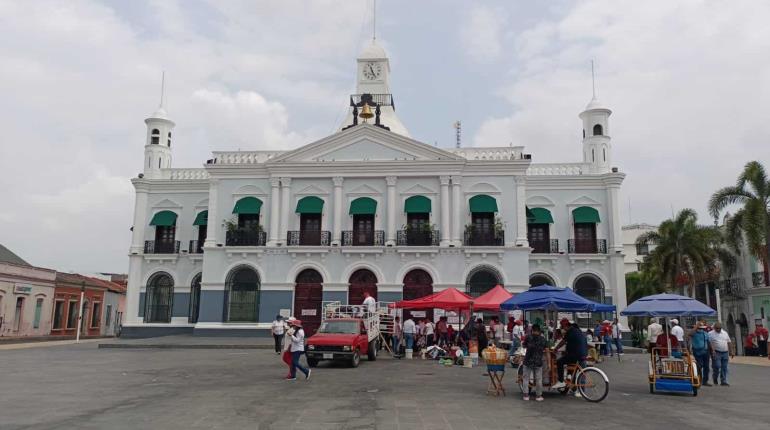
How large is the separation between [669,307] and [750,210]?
1747 cm

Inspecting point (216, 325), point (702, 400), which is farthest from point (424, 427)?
point (216, 325)

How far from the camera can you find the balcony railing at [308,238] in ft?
99.9

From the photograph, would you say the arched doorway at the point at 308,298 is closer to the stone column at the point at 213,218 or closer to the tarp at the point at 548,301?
the stone column at the point at 213,218

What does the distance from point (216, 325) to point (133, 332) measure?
5854 millimetres

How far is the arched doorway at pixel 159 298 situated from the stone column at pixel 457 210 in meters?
15.8

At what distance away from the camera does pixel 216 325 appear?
2988 cm

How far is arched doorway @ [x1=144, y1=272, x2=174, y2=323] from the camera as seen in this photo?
32.9 metres

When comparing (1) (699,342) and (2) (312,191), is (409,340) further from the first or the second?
(2) (312,191)

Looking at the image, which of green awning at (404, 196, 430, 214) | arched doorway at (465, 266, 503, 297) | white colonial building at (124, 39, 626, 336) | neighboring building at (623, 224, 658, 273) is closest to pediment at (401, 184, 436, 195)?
white colonial building at (124, 39, 626, 336)

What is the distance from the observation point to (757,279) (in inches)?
1230

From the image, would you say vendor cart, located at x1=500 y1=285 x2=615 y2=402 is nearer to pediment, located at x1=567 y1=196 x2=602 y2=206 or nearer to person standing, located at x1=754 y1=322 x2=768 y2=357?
person standing, located at x1=754 y1=322 x2=768 y2=357

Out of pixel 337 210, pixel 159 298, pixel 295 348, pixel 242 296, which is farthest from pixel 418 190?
pixel 295 348

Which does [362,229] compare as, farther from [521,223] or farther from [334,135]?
[521,223]

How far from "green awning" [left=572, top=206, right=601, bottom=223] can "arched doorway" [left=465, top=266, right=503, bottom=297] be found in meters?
5.64
